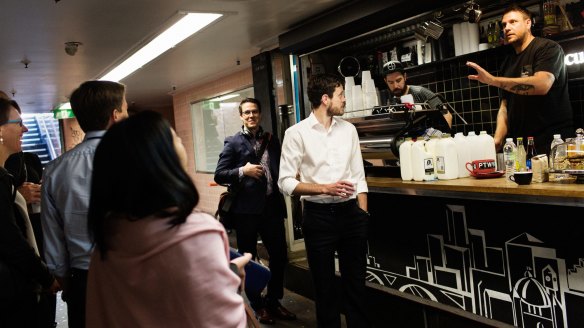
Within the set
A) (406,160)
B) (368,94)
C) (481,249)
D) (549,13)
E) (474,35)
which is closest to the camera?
(481,249)

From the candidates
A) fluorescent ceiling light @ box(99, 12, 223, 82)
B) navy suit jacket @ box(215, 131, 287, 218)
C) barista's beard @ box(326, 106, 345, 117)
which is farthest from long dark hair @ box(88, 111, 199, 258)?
fluorescent ceiling light @ box(99, 12, 223, 82)

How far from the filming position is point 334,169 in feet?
10.4

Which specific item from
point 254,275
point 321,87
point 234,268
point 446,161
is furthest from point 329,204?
point 234,268

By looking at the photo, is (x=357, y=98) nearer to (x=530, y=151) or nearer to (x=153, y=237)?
(x=530, y=151)

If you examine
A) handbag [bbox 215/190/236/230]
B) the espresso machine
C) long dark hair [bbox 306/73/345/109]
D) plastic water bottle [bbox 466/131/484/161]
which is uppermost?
long dark hair [bbox 306/73/345/109]

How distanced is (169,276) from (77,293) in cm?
112

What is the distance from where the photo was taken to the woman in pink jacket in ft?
3.75

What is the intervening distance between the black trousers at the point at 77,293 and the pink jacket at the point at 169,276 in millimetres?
909

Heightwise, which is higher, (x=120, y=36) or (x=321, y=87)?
(x=120, y=36)

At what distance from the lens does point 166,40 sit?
205 inches

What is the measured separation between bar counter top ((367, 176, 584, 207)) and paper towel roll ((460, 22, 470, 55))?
208 centimetres

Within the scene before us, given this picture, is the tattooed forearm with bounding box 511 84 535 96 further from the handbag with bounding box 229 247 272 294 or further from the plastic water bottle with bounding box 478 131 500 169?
the handbag with bounding box 229 247 272 294

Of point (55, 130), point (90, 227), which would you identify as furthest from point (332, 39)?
point (55, 130)

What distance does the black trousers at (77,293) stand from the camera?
2059mm
